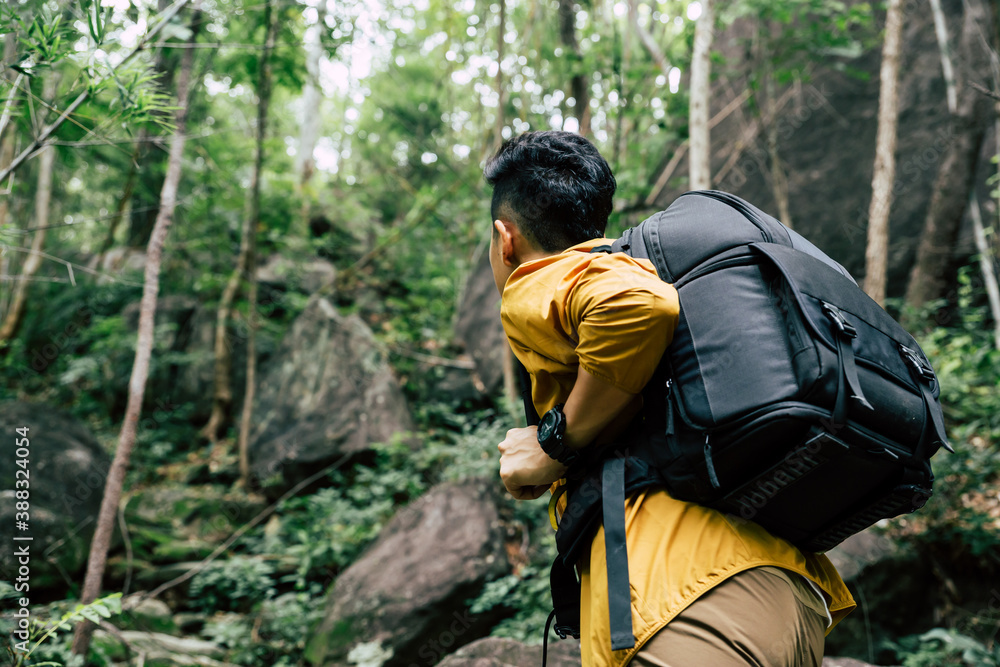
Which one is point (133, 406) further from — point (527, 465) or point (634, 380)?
point (634, 380)

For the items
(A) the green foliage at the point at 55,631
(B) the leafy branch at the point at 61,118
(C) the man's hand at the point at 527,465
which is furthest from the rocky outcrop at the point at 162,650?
(C) the man's hand at the point at 527,465

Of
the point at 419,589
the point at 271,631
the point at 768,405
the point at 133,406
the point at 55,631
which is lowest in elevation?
the point at 271,631

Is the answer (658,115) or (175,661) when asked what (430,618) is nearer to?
(175,661)

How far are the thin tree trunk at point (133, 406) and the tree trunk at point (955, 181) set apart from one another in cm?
734

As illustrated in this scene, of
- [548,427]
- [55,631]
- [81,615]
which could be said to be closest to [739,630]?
[548,427]

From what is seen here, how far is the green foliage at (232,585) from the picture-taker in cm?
538

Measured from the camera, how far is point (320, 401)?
791 centimetres

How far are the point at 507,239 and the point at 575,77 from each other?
7.22 meters

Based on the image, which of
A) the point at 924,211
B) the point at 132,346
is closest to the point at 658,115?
the point at 924,211

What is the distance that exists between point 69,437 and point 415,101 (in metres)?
8.39

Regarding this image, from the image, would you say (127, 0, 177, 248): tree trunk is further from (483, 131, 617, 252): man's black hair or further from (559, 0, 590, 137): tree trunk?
(483, 131, 617, 252): man's black hair

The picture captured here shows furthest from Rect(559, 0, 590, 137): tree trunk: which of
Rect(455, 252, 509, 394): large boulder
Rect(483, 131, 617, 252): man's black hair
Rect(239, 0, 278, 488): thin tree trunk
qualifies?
Rect(483, 131, 617, 252): man's black hair

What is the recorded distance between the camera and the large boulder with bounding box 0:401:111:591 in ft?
16.4

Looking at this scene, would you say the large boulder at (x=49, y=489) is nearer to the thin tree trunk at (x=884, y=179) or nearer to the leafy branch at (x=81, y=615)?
the leafy branch at (x=81, y=615)
